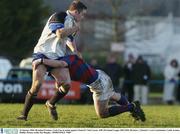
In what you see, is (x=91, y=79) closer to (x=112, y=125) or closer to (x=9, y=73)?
(x=112, y=125)

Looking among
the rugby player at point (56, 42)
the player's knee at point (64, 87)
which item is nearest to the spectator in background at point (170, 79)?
the player's knee at point (64, 87)

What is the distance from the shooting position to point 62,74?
12531 mm

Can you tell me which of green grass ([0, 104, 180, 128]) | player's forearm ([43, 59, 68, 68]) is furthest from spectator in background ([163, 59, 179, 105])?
player's forearm ([43, 59, 68, 68])

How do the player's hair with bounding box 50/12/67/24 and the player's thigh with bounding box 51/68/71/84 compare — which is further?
the player's thigh with bounding box 51/68/71/84

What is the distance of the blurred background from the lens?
26.6 metres

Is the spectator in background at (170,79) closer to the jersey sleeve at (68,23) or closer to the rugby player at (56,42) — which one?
the rugby player at (56,42)

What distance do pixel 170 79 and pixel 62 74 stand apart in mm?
15922

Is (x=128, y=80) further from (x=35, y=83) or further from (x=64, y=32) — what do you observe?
(x=64, y=32)

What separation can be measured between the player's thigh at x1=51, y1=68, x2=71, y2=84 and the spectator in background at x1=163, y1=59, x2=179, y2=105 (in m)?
15.1

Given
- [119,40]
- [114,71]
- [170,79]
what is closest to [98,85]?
[114,71]

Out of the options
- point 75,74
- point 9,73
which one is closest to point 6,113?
point 75,74

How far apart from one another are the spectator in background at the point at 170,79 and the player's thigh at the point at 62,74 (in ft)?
49.4

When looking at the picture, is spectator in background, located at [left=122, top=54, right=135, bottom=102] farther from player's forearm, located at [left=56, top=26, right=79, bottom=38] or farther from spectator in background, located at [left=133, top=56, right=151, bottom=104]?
player's forearm, located at [left=56, top=26, right=79, bottom=38]

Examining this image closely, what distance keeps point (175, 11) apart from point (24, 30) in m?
29.7
